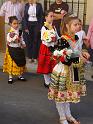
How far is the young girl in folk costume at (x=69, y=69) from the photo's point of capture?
5148 millimetres

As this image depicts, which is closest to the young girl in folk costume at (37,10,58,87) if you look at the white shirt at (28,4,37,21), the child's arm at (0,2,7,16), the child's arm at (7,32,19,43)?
the child's arm at (7,32,19,43)

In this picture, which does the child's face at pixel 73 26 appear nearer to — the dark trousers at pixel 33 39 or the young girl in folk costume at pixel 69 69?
the young girl in folk costume at pixel 69 69

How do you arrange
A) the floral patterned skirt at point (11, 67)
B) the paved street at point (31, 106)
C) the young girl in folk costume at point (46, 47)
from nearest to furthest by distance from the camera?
the paved street at point (31, 106)
the young girl in folk costume at point (46, 47)
the floral patterned skirt at point (11, 67)

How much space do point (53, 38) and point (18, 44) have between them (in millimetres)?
1220

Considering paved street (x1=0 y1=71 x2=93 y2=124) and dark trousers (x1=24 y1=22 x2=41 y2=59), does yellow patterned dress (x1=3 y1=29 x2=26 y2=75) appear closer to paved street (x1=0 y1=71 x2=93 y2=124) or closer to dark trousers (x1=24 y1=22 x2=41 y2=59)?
paved street (x1=0 y1=71 x2=93 y2=124)

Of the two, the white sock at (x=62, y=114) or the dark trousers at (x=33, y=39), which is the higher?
the dark trousers at (x=33, y=39)

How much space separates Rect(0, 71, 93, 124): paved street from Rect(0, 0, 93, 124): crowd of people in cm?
24

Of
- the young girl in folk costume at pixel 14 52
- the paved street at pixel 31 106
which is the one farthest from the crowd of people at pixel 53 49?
the paved street at pixel 31 106

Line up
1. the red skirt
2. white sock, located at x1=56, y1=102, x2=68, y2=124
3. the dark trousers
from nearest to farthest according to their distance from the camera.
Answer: white sock, located at x1=56, y1=102, x2=68, y2=124 → the red skirt → the dark trousers

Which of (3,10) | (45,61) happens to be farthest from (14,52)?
(3,10)

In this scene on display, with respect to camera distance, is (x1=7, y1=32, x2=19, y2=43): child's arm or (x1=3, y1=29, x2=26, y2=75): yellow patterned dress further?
(x1=3, y1=29, x2=26, y2=75): yellow patterned dress

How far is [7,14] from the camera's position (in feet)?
29.9

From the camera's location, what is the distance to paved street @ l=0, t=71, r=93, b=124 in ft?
18.7

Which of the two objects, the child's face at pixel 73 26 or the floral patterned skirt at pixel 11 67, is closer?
the child's face at pixel 73 26
